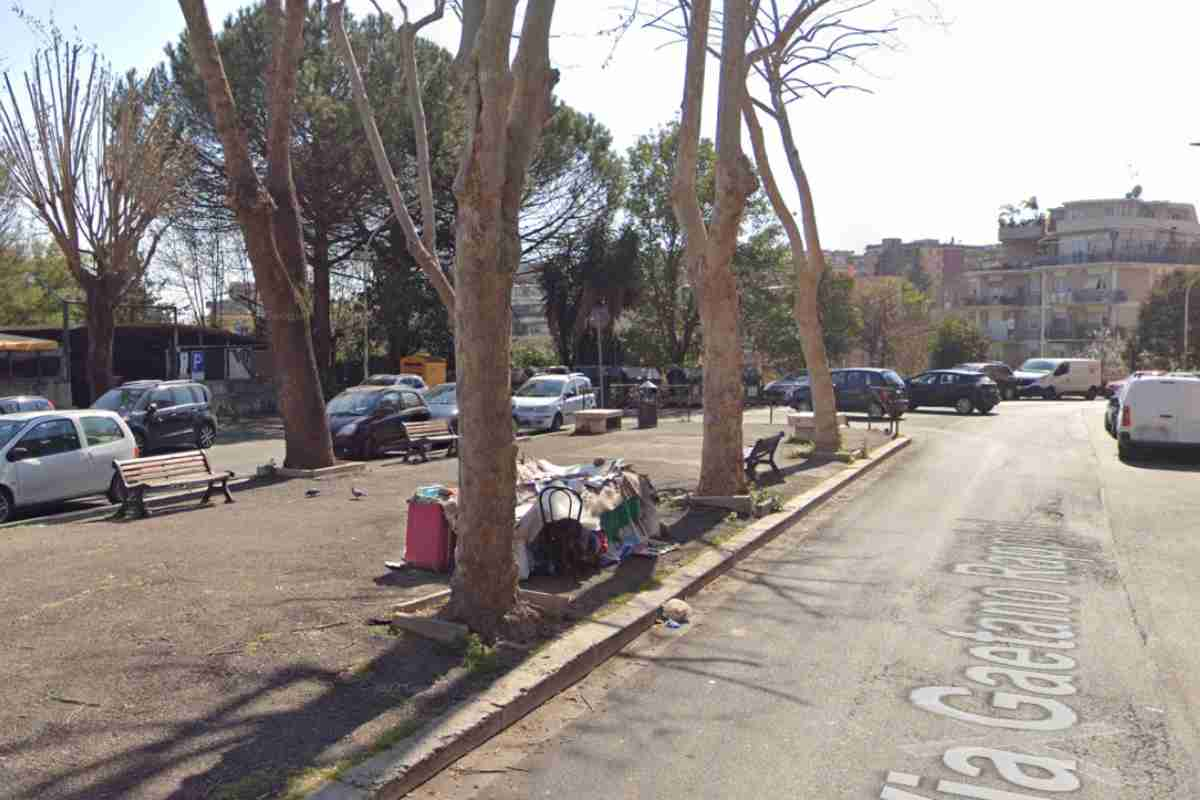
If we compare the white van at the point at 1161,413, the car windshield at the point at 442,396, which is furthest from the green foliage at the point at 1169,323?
the car windshield at the point at 442,396

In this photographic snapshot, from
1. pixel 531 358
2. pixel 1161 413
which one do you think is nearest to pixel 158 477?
pixel 1161 413

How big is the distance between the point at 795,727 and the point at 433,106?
32.0m

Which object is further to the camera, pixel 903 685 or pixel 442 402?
pixel 442 402

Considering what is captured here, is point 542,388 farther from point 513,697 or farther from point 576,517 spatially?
point 513,697

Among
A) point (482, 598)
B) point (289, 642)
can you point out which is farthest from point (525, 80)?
point (289, 642)

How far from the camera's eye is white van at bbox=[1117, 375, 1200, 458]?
19062 millimetres

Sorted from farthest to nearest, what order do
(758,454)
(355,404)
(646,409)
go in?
1. (646,409)
2. (355,404)
3. (758,454)

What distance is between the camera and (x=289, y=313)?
50.5ft

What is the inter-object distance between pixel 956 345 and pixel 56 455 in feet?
180

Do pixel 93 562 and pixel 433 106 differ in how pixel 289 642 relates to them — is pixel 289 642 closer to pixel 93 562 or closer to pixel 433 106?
pixel 93 562

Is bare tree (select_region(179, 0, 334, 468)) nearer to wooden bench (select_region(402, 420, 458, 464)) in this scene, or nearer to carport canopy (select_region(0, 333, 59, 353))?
wooden bench (select_region(402, 420, 458, 464))

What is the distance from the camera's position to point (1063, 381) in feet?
156

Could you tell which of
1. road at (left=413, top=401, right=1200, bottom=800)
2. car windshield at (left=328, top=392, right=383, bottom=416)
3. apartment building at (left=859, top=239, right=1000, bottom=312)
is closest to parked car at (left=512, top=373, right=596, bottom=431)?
car windshield at (left=328, top=392, right=383, bottom=416)

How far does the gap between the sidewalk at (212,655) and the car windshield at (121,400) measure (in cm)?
1118
